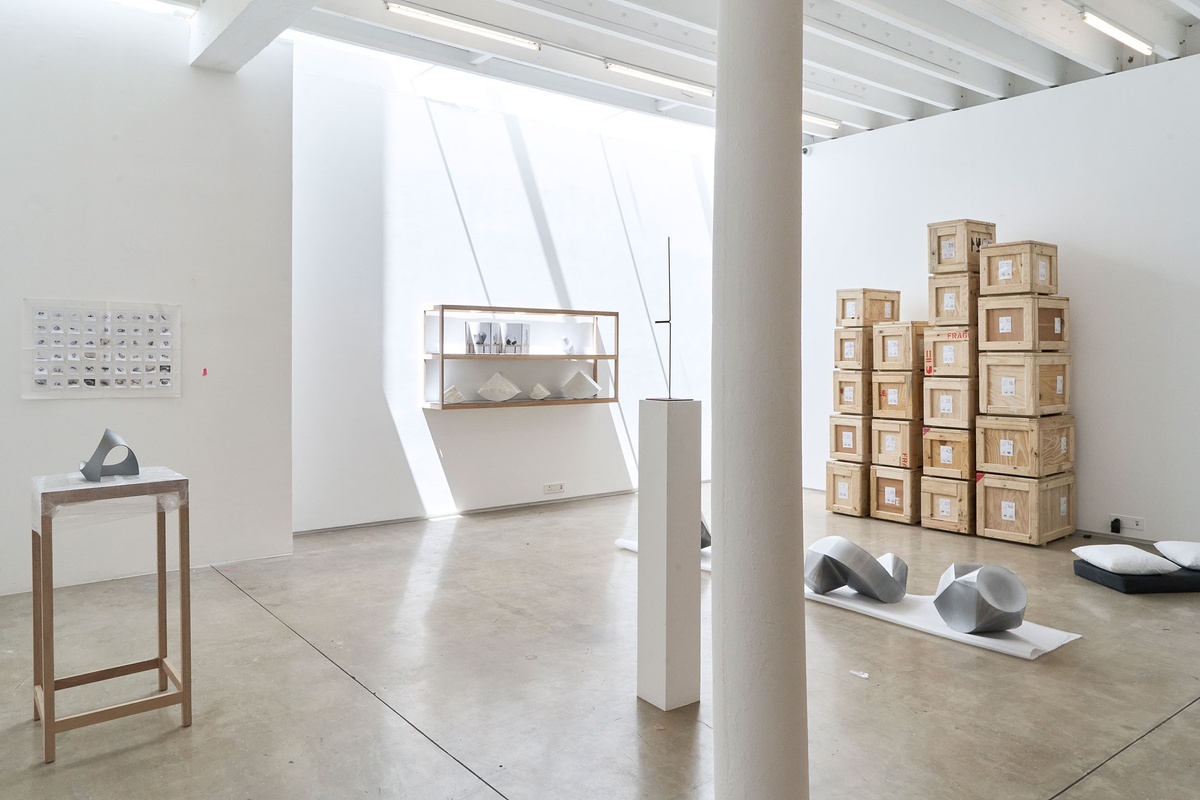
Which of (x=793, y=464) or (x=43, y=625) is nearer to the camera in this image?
(x=793, y=464)

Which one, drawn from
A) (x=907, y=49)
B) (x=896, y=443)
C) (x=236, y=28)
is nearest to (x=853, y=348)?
(x=896, y=443)

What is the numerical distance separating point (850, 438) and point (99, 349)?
567cm

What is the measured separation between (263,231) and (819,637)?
4.23m

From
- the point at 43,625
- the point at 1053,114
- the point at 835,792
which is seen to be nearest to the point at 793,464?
the point at 835,792

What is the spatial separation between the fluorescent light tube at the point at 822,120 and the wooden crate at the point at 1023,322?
2.42 metres

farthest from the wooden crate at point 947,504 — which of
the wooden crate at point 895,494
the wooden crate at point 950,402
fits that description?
the wooden crate at point 950,402

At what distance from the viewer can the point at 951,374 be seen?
6.46 m

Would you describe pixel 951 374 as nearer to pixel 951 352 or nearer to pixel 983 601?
pixel 951 352

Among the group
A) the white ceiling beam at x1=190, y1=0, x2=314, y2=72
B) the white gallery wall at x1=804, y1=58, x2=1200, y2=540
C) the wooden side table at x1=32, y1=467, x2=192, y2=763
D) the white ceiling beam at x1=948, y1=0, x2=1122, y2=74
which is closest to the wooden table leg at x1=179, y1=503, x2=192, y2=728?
the wooden side table at x1=32, y1=467, x2=192, y2=763

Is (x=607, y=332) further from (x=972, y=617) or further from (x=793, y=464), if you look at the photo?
(x=793, y=464)

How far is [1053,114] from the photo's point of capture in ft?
21.7

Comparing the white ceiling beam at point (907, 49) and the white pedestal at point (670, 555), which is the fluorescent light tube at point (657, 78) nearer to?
the white ceiling beam at point (907, 49)

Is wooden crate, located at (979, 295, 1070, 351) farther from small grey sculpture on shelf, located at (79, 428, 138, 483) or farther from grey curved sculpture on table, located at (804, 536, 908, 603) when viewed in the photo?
small grey sculpture on shelf, located at (79, 428, 138, 483)

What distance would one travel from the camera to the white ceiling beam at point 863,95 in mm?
7000
